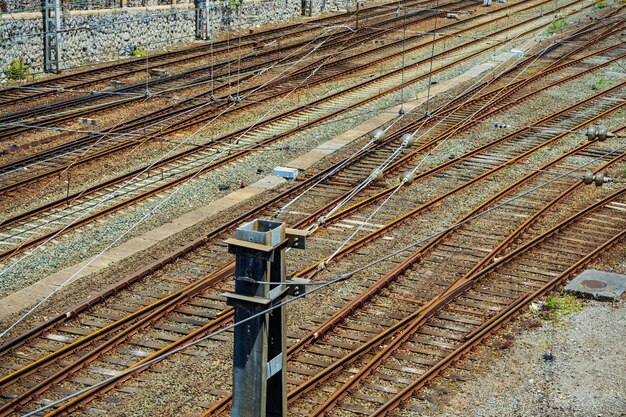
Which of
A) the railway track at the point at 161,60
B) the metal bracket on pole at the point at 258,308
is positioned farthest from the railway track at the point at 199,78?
the metal bracket on pole at the point at 258,308

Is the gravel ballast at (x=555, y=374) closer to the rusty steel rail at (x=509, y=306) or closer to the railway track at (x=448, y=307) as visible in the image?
the rusty steel rail at (x=509, y=306)

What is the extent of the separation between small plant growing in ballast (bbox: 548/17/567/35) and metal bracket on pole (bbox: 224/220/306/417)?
134 feet

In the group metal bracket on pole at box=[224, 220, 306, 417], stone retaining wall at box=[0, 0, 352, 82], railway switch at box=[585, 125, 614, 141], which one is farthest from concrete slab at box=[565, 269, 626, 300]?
stone retaining wall at box=[0, 0, 352, 82]

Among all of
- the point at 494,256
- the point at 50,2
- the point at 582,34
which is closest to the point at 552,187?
the point at 494,256

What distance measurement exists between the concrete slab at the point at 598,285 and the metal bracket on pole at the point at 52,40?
23788 mm

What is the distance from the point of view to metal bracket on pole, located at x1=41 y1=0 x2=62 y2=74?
124 feet

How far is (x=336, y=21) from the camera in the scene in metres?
51.4

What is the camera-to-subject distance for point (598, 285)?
65.1 ft

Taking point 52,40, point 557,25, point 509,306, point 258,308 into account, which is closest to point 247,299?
point 258,308

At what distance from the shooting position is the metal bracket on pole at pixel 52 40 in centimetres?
3777

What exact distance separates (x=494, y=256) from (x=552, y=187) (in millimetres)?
5787

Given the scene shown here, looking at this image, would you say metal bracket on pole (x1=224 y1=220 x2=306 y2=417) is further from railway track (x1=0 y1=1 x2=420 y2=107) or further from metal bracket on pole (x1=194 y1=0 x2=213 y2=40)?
metal bracket on pole (x1=194 y1=0 x2=213 y2=40)

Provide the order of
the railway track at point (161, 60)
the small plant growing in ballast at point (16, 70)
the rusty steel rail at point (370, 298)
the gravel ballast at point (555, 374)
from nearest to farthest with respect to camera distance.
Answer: the gravel ballast at point (555, 374) < the rusty steel rail at point (370, 298) < the railway track at point (161, 60) < the small plant growing in ballast at point (16, 70)

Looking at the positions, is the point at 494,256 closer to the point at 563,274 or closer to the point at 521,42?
the point at 563,274
